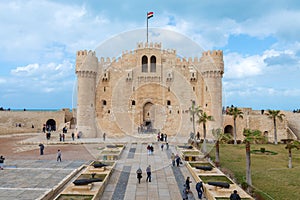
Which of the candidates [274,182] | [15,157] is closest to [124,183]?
[274,182]

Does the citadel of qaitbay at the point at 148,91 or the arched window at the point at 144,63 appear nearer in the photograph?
the citadel of qaitbay at the point at 148,91

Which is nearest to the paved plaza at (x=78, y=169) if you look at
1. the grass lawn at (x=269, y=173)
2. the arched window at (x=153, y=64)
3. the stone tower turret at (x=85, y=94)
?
the grass lawn at (x=269, y=173)

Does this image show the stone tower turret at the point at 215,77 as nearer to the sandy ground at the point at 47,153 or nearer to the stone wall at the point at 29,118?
the sandy ground at the point at 47,153

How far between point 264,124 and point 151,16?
2345cm

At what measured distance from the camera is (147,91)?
3503 centimetres

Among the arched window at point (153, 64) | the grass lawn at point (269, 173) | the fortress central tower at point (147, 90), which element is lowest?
the grass lawn at point (269, 173)

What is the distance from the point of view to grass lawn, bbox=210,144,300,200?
1332cm

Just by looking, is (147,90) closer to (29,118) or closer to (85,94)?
(85,94)

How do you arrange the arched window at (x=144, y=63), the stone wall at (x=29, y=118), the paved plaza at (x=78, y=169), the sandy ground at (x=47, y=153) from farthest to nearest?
the stone wall at (x=29, y=118)
the arched window at (x=144, y=63)
the sandy ground at (x=47, y=153)
the paved plaza at (x=78, y=169)

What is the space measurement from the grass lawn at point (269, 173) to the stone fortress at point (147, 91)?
32.9 ft

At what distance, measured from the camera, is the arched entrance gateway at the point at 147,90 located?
33094 millimetres

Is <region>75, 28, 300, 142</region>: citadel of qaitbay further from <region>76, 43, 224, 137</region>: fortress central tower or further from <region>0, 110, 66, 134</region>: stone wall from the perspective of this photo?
<region>0, 110, 66, 134</region>: stone wall

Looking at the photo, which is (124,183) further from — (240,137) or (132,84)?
(240,137)

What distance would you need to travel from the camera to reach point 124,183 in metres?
13.8
